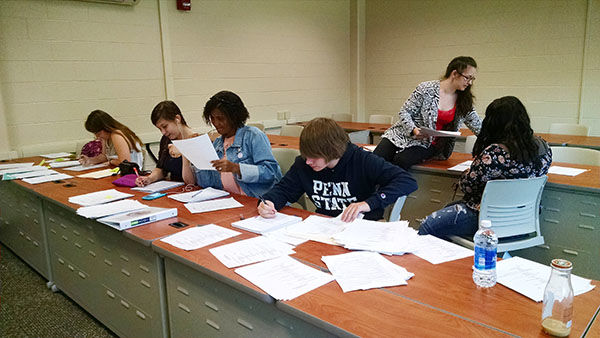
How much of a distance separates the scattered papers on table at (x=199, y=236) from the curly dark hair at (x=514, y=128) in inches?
59.4

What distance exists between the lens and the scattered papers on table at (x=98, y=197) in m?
2.45

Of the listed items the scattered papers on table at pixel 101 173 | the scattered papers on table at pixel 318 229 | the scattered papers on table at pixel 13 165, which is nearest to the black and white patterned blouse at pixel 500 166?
the scattered papers on table at pixel 318 229

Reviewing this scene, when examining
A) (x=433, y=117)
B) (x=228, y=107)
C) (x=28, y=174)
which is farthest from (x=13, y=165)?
(x=433, y=117)

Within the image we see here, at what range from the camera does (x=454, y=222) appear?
2426 millimetres

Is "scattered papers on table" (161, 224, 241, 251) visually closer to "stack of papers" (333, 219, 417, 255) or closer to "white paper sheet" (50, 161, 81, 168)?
"stack of papers" (333, 219, 417, 255)

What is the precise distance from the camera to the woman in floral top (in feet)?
7.52

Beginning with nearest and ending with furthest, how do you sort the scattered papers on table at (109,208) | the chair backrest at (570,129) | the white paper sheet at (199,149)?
the scattered papers on table at (109,208)
the white paper sheet at (199,149)
the chair backrest at (570,129)

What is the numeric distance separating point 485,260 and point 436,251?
29 centimetres

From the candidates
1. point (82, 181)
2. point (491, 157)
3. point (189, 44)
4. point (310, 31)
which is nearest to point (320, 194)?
point (491, 157)

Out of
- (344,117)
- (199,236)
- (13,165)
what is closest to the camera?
(199,236)

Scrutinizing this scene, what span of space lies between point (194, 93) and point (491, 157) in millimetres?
3954

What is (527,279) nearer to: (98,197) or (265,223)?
(265,223)

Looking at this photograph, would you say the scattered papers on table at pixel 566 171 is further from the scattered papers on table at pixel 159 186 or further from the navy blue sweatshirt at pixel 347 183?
the scattered papers on table at pixel 159 186

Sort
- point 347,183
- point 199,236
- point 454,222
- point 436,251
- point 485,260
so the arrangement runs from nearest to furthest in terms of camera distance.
Answer: 1. point 485,260
2. point 436,251
3. point 199,236
4. point 347,183
5. point 454,222
